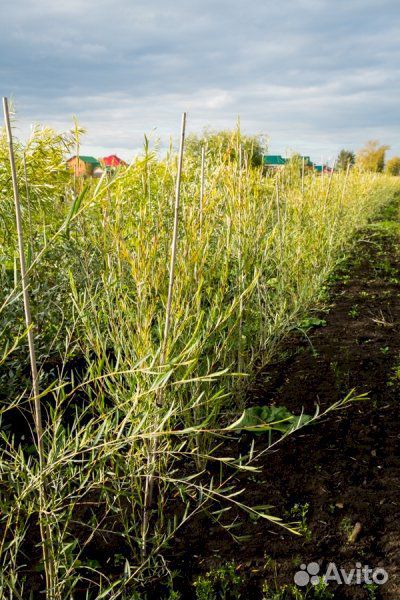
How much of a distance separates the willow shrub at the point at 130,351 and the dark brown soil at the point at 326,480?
156 millimetres

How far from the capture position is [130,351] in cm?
193

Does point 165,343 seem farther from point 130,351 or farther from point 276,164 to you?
point 276,164

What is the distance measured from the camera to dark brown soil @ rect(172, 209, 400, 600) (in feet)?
6.63

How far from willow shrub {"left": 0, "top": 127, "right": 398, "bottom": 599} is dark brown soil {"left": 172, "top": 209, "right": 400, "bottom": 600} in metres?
0.16

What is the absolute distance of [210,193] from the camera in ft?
7.42

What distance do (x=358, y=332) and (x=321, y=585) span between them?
3.12 m

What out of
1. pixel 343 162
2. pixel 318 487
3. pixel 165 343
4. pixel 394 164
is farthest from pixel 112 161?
pixel 394 164

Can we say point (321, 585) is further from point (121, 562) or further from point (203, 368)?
point (203, 368)

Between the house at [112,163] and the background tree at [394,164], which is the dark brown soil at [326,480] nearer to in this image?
the house at [112,163]

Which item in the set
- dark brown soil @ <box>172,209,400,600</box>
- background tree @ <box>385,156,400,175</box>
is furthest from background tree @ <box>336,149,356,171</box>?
background tree @ <box>385,156,400,175</box>

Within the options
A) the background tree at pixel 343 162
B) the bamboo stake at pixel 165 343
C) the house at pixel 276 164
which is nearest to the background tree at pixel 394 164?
the background tree at pixel 343 162

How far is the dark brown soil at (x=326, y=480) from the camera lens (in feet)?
6.63

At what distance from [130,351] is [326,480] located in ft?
4.12

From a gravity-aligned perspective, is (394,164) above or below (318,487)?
above
